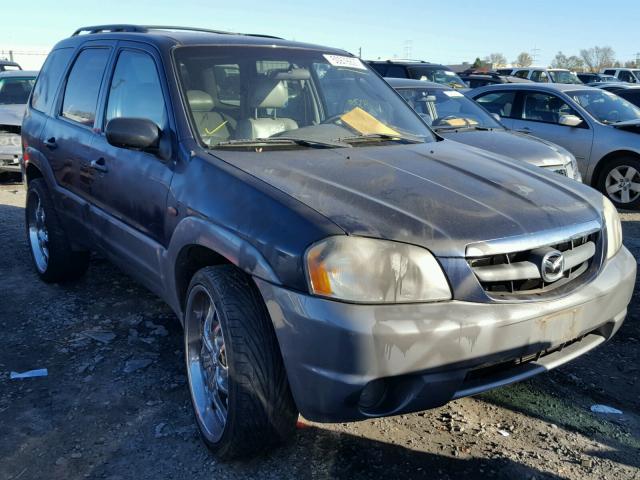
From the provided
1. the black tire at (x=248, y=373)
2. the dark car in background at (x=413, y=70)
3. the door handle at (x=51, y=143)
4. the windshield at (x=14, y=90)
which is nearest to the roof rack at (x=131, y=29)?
the door handle at (x=51, y=143)

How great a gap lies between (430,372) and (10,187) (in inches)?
356

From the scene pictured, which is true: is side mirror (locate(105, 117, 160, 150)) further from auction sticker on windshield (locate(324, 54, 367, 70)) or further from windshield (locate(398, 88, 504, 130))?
windshield (locate(398, 88, 504, 130))

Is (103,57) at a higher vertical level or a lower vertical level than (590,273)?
higher

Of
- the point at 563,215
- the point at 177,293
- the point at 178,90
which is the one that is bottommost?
the point at 177,293

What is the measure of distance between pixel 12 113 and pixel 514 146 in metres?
7.58

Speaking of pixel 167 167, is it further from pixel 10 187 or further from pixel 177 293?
pixel 10 187

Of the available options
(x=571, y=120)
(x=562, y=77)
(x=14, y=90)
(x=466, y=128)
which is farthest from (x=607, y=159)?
(x=562, y=77)

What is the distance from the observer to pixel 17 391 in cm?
348

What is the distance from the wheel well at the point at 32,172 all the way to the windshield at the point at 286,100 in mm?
2302

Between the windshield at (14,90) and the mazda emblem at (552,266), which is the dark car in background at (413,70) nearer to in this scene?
the windshield at (14,90)

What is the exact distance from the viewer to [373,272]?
7.61ft

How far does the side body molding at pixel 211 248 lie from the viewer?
2.49 metres

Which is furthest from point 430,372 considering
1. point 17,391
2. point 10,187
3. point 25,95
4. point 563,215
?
point 25,95

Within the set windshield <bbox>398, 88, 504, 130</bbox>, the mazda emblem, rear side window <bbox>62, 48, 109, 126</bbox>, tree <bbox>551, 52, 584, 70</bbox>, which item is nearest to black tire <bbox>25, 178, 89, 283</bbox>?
rear side window <bbox>62, 48, 109, 126</bbox>
